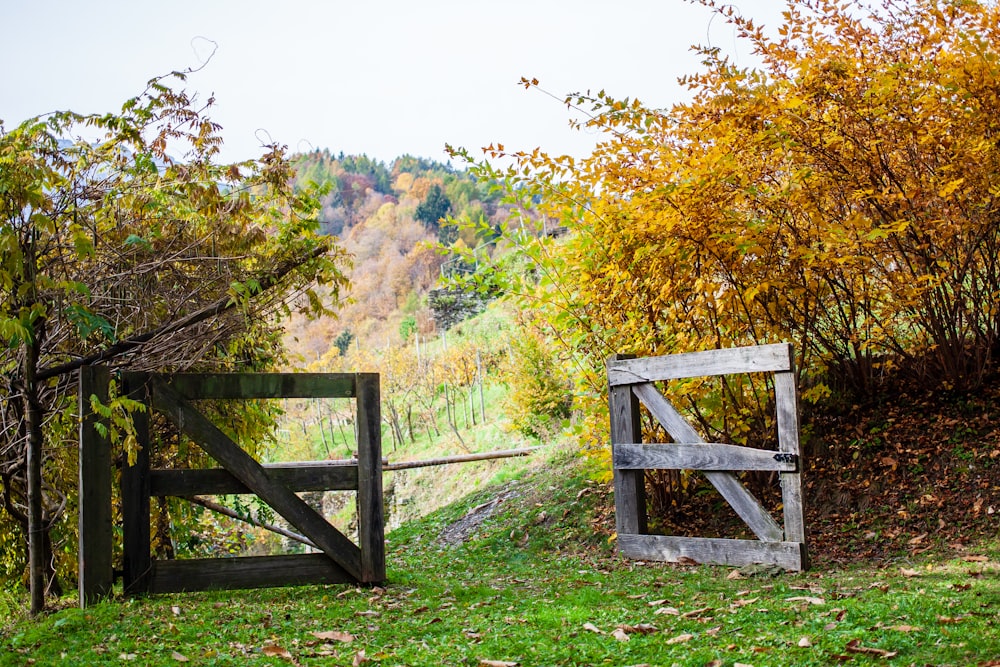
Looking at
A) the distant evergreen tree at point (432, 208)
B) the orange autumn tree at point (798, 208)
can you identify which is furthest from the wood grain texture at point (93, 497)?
the distant evergreen tree at point (432, 208)

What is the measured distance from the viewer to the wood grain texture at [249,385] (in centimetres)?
611

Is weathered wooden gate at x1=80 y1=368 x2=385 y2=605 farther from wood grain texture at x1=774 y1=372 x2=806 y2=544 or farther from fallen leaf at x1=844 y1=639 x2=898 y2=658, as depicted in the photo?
fallen leaf at x1=844 y1=639 x2=898 y2=658

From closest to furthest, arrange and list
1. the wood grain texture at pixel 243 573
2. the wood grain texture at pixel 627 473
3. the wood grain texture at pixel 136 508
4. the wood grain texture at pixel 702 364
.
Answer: the wood grain texture at pixel 136 508 < the wood grain texture at pixel 243 573 < the wood grain texture at pixel 702 364 < the wood grain texture at pixel 627 473

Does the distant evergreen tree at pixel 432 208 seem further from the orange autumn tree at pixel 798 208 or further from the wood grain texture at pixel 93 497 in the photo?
the wood grain texture at pixel 93 497

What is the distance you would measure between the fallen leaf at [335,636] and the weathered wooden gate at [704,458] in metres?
3.17

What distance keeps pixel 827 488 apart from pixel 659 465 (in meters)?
1.59

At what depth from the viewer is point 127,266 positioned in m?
5.77

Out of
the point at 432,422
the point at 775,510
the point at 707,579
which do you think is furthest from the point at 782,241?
the point at 432,422

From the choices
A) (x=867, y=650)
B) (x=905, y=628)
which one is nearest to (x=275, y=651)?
(x=867, y=650)

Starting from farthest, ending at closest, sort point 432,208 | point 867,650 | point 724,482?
point 432,208, point 724,482, point 867,650

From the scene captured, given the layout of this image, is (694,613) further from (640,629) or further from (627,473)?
(627,473)

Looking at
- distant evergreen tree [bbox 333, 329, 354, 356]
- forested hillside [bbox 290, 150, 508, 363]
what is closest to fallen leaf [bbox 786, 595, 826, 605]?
forested hillside [bbox 290, 150, 508, 363]

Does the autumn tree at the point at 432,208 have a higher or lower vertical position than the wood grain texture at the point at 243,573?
higher

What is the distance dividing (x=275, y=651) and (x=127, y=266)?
9.32 ft
